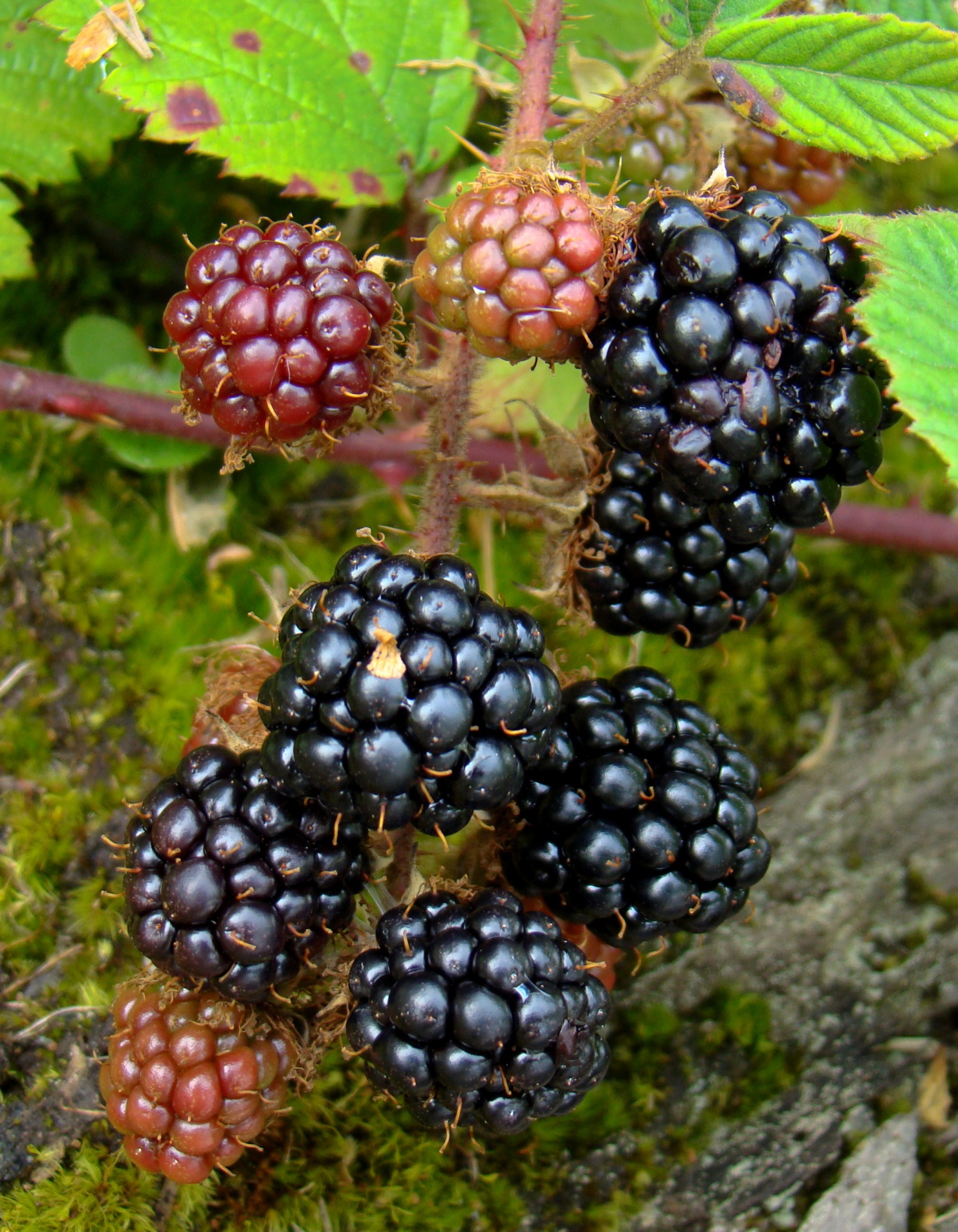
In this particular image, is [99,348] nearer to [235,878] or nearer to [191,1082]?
[235,878]

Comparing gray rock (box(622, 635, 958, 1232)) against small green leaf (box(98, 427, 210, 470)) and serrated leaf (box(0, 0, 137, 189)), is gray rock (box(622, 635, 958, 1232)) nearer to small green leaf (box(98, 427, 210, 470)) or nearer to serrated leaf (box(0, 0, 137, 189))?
small green leaf (box(98, 427, 210, 470))

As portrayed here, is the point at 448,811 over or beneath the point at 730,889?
over

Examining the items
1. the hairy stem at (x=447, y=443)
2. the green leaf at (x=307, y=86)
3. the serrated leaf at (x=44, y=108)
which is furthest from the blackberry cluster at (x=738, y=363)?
the serrated leaf at (x=44, y=108)

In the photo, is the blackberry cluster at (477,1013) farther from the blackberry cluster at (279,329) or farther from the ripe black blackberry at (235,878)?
the blackberry cluster at (279,329)

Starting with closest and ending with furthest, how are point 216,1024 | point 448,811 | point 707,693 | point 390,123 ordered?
point 448,811 < point 216,1024 < point 390,123 < point 707,693

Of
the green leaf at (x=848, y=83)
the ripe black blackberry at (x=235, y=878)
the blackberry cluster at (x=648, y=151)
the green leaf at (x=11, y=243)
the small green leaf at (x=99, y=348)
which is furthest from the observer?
the small green leaf at (x=99, y=348)

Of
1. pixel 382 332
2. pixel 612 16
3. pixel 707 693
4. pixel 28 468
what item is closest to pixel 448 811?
pixel 382 332

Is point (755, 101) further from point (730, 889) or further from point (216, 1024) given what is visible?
point (216, 1024)
